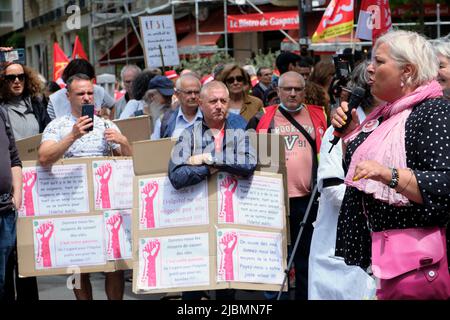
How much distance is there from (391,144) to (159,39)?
984 centimetres

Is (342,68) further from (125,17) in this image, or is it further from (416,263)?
(125,17)

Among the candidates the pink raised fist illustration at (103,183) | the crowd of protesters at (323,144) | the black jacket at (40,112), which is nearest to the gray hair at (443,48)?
the crowd of protesters at (323,144)

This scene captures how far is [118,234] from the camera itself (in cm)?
668

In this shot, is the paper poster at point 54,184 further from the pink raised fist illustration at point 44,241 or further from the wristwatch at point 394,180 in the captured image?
the wristwatch at point 394,180

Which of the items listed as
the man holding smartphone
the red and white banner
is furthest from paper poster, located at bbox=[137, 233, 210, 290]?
the red and white banner

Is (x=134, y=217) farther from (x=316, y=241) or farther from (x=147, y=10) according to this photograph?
(x=147, y=10)

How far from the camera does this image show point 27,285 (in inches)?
286

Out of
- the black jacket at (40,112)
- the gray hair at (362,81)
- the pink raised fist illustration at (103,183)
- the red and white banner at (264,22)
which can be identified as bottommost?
the pink raised fist illustration at (103,183)

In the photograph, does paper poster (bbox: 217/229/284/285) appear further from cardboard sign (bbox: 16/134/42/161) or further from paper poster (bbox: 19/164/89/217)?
cardboard sign (bbox: 16/134/42/161)

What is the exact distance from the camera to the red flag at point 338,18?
34.6 ft

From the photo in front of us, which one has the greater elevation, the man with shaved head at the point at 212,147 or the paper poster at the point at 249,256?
the man with shaved head at the point at 212,147

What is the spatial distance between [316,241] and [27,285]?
7.76 feet

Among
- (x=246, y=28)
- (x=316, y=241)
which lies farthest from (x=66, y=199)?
(x=246, y=28)

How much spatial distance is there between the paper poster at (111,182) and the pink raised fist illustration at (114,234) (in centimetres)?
9
